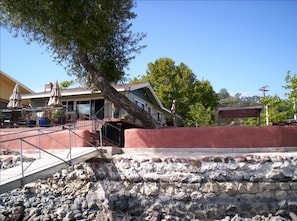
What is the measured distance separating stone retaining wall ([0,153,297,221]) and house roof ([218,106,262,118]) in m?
5.96

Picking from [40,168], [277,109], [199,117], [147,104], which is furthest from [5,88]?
[277,109]

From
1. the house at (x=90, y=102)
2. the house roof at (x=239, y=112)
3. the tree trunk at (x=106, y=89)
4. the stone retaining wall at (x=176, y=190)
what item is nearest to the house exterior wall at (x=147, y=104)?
the house at (x=90, y=102)

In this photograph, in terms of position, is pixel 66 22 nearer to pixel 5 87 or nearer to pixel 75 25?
pixel 75 25

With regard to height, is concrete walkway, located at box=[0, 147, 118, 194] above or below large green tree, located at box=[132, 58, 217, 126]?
below

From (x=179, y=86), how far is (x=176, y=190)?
81.8 ft

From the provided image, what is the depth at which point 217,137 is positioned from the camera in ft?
37.1

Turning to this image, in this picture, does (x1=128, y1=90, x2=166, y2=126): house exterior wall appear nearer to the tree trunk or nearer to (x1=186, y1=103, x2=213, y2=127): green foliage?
(x1=186, y1=103, x2=213, y2=127): green foliage

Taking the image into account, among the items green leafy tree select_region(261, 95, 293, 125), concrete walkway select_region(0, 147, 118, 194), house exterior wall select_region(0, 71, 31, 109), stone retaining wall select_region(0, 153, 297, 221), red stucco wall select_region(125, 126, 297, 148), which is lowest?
stone retaining wall select_region(0, 153, 297, 221)

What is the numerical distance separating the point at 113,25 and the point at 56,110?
23.4 ft

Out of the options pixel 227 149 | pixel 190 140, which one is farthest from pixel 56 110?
pixel 227 149

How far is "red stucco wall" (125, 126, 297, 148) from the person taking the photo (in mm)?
10992

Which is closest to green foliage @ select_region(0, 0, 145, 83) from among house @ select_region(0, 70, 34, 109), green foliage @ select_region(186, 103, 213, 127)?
house @ select_region(0, 70, 34, 109)

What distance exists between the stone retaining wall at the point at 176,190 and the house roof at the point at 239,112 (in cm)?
596

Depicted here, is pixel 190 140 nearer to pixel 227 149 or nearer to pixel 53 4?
pixel 227 149
